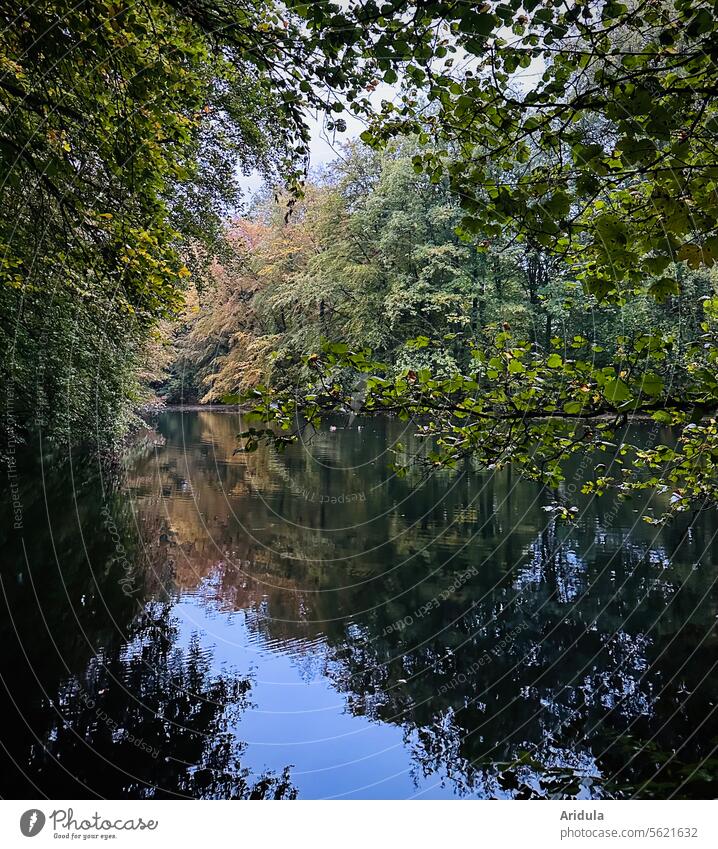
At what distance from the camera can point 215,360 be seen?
29.1 m

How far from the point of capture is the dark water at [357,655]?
4.44m

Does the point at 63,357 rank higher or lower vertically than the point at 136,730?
higher

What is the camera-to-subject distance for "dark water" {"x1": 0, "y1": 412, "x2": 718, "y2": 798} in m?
4.44

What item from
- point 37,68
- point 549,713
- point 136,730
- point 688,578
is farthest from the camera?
point 688,578

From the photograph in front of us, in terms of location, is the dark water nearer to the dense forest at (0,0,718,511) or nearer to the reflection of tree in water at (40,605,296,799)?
the reflection of tree in water at (40,605,296,799)

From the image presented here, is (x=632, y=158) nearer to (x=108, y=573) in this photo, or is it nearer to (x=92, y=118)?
(x=92, y=118)

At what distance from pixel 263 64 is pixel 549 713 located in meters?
5.63

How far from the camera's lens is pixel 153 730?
4840mm

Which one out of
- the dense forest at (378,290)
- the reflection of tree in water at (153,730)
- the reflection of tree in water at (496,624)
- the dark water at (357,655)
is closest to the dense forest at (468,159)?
the reflection of tree in water at (496,624)

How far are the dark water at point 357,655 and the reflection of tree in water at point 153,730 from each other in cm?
2

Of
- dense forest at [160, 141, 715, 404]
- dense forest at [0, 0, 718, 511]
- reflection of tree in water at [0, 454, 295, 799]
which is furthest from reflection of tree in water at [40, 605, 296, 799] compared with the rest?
dense forest at [160, 141, 715, 404]

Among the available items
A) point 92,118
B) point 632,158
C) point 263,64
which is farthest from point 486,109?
point 92,118

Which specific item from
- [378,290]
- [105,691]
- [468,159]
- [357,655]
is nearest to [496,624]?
[357,655]
